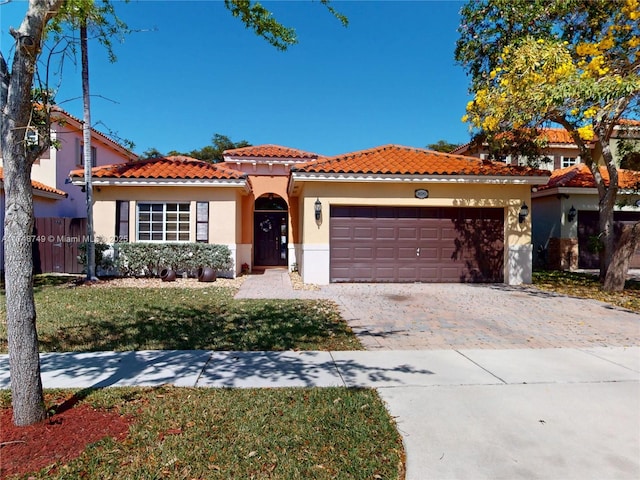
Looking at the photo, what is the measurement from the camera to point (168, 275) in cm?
1301

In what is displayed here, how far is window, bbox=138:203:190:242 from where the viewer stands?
14.0 metres

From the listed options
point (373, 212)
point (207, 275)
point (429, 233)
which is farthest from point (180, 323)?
point (429, 233)

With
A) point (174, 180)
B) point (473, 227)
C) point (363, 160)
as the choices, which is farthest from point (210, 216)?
point (473, 227)

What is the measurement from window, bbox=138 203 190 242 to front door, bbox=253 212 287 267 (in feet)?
16.9

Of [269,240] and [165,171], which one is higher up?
[165,171]

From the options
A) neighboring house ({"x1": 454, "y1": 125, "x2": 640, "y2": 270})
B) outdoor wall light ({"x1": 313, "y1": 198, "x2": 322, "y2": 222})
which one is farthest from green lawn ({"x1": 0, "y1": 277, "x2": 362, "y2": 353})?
neighboring house ({"x1": 454, "y1": 125, "x2": 640, "y2": 270})

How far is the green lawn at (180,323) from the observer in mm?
5830

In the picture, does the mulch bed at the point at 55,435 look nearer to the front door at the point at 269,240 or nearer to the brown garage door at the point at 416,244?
the brown garage door at the point at 416,244

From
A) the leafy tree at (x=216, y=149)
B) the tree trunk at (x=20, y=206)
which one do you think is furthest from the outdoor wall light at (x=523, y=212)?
the leafy tree at (x=216, y=149)

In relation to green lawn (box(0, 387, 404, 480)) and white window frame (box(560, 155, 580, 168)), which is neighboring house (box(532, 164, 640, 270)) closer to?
white window frame (box(560, 155, 580, 168))

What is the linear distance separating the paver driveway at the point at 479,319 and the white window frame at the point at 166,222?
19.3ft

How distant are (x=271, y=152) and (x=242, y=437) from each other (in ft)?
54.0

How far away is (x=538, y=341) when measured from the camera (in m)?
6.21

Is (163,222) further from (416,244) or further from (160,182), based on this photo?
(416,244)
